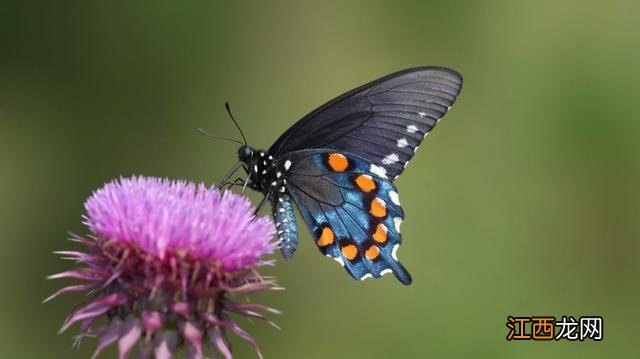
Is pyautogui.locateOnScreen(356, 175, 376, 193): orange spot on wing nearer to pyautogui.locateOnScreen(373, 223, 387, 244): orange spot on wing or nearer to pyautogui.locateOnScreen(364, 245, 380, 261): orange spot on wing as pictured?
pyautogui.locateOnScreen(373, 223, 387, 244): orange spot on wing

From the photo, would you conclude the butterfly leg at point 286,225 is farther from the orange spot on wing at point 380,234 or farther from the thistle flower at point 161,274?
the thistle flower at point 161,274

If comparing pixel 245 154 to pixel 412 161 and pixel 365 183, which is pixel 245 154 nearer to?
pixel 365 183

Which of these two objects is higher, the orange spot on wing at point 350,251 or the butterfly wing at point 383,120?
the butterfly wing at point 383,120

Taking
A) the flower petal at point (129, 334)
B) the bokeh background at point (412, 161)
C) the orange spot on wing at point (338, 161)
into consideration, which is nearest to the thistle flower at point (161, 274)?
the flower petal at point (129, 334)

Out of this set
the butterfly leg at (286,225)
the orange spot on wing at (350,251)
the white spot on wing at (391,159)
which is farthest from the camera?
the white spot on wing at (391,159)

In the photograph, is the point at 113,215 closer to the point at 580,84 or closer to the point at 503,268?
the point at 503,268

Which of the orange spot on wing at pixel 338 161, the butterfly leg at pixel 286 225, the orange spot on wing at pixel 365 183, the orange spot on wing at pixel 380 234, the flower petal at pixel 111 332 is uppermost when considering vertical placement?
the orange spot on wing at pixel 338 161
